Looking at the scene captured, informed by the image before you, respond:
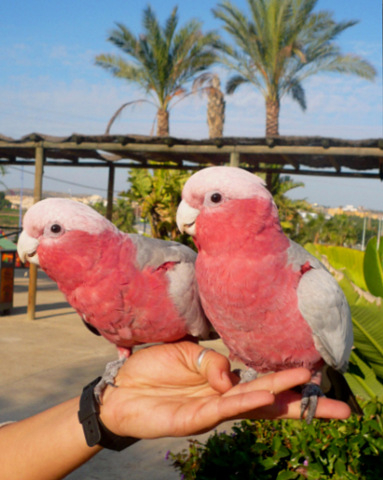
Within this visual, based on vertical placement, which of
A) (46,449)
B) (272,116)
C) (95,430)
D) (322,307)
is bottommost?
(46,449)

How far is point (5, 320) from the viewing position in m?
8.75

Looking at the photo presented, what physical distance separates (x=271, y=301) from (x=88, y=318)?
2.21ft

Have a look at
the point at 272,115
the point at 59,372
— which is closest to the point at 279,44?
the point at 272,115

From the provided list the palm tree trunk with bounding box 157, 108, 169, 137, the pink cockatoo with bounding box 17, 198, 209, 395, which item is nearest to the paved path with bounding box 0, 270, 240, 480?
the pink cockatoo with bounding box 17, 198, 209, 395

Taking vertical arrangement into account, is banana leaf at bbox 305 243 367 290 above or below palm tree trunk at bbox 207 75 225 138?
below

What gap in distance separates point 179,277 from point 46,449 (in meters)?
0.78

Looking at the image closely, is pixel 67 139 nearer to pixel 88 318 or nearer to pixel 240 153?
pixel 240 153

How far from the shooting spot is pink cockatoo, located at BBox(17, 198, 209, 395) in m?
1.65

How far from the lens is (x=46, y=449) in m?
1.68

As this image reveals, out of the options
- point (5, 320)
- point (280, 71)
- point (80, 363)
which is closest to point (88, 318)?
point (80, 363)

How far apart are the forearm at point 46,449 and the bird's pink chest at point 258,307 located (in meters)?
0.64

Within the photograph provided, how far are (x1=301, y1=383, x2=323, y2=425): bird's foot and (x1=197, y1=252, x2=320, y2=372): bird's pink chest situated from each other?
3.5 inches

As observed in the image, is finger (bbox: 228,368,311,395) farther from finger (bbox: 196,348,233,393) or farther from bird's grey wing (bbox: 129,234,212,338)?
bird's grey wing (bbox: 129,234,212,338)

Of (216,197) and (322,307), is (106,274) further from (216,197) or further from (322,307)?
(322,307)
